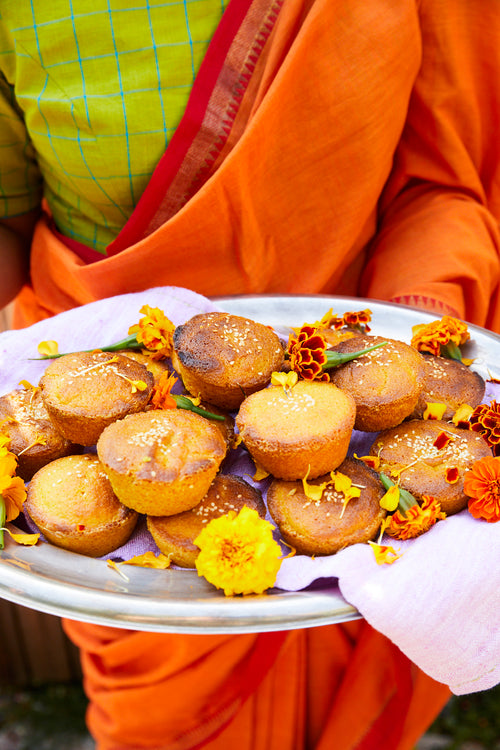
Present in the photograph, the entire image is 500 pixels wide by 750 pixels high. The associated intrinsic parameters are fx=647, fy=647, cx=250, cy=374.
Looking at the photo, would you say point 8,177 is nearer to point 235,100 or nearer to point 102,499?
point 235,100

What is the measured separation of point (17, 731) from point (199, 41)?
226cm

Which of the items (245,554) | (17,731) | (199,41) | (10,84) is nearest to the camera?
(245,554)

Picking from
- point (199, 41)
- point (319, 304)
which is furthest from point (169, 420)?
point (199, 41)

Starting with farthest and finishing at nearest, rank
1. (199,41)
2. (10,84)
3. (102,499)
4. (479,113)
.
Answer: (479,113)
(10,84)
(199,41)
(102,499)

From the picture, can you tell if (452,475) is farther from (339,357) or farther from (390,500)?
(339,357)

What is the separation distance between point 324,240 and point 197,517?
0.80 m

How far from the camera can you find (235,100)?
1.29 metres

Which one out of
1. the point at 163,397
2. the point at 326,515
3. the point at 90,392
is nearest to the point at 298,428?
the point at 326,515

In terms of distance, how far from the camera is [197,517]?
95 centimetres

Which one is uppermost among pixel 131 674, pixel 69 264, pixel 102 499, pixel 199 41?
pixel 199 41

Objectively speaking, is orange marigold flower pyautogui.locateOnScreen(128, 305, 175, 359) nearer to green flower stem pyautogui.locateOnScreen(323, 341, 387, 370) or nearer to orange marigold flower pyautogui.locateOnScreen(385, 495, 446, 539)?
green flower stem pyautogui.locateOnScreen(323, 341, 387, 370)

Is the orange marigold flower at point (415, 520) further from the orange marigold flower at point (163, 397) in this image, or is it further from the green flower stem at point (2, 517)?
the green flower stem at point (2, 517)

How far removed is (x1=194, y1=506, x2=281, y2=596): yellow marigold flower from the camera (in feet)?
2.64

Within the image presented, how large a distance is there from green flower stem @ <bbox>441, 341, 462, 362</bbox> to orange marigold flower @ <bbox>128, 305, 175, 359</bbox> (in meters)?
0.51
